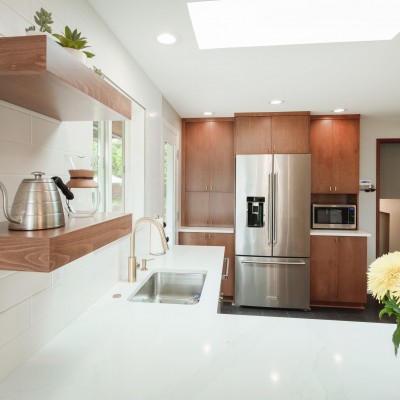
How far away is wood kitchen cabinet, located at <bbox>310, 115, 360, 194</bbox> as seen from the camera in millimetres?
4008

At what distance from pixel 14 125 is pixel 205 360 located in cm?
94

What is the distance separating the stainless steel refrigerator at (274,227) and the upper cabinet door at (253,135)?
288mm

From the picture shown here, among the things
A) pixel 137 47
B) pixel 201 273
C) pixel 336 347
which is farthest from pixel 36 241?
pixel 137 47

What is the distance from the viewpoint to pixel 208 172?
432 cm

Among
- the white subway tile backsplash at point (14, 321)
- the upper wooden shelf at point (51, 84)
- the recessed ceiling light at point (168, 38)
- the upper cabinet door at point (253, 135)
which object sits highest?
the recessed ceiling light at point (168, 38)

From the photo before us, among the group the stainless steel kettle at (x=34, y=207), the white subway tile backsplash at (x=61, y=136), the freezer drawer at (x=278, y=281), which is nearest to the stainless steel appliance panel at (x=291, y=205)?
the freezer drawer at (x=278, y=281)

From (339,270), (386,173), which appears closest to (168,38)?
(339,270)

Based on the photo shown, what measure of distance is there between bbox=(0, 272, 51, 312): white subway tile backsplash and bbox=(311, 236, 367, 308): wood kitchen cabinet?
3343 millimetres

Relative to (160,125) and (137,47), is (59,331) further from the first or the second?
(160,125)

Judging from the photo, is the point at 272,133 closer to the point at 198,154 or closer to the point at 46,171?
the point at 198,154

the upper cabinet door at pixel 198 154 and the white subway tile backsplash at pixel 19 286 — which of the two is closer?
the white subway tile backsplash at pixel 19 286

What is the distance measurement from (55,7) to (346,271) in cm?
382

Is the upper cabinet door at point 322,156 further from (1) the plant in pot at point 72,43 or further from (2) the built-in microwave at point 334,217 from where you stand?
(1) the plant in pot at point 72,43

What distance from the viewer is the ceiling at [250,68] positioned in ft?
5.67
